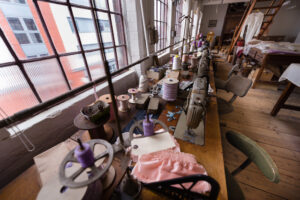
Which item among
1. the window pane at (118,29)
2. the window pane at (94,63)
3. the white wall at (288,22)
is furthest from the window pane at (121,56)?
the white wall at (288,22)

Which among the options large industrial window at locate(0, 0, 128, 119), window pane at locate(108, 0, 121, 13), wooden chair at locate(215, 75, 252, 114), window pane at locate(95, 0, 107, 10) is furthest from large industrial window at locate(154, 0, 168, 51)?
wooden chair at locate(215, 75, 252, 114)

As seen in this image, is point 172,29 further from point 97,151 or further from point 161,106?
point 97,151

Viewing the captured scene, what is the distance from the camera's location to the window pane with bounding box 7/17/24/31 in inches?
38.5

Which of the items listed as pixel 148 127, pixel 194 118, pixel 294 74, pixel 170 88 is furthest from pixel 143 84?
pixel 294 74

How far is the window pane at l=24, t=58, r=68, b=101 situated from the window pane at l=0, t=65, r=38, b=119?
8cm

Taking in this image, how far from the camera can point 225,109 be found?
1.99m

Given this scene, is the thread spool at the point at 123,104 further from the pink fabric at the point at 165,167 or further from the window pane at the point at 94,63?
the window pane at the point at 94,63

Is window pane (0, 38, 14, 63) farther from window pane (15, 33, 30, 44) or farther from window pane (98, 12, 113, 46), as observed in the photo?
window pane (98, 12, 113, 46)

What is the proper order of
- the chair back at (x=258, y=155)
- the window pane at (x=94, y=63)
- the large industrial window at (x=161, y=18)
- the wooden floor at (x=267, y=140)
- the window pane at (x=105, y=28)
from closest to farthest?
the chair back at (x=258, y=155) → the wooden floor at (x=267, y=140) → the window pane at (x=94, y=63) → the window pane at (x=105, y=28) → the large industrial window at (x=161, y=18)

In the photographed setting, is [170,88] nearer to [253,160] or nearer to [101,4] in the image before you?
[253,160]

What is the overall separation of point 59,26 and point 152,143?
5.24ft

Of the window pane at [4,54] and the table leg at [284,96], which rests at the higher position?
the window pane at [4,54]

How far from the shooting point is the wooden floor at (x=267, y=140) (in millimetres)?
1463

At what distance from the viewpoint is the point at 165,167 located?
74 cm
